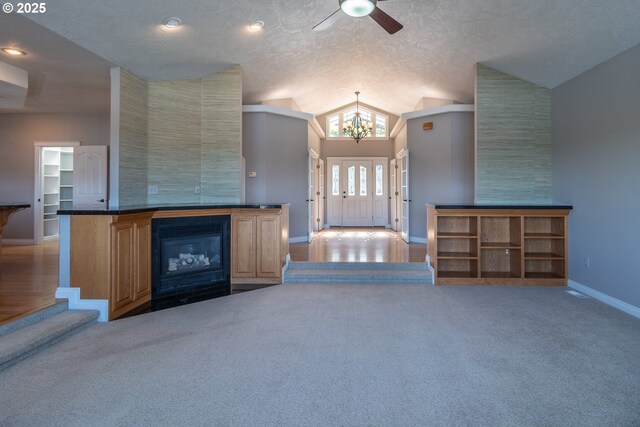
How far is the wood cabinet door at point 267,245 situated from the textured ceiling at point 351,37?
2357 millimetres

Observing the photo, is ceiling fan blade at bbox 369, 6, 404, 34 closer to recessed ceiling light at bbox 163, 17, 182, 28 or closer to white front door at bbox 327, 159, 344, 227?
recessed ceiling light at bbox 163, 17, 182, 28

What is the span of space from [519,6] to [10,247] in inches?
353

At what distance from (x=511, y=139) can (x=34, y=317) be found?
6.15m

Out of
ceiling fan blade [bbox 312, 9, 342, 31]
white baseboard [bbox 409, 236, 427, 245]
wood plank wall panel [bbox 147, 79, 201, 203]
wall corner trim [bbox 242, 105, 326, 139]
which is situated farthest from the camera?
white baseboard [bbox 409, 236, 427, 245]

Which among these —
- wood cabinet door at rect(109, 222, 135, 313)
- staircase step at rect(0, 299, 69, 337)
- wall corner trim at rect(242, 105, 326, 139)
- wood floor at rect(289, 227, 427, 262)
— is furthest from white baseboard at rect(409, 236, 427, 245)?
staircase step at rect(0, 299, 69, 337)

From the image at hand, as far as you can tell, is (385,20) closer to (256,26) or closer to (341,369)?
(256,26)

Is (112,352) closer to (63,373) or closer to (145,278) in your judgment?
(63,373)

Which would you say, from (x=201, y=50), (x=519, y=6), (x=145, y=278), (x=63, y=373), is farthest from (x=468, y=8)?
(x=63, y=373)

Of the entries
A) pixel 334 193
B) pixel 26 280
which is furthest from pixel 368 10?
pixel 334 193

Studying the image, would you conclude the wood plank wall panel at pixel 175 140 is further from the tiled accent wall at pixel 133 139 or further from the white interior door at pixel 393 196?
the white interior door at pixel 393 196

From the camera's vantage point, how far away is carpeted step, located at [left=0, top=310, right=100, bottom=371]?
251 centimetres

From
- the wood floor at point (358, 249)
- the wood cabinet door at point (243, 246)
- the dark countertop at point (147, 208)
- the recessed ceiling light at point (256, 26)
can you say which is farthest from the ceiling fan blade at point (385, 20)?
the wood floor at point (358, 249)

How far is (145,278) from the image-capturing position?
A: 3.98 m

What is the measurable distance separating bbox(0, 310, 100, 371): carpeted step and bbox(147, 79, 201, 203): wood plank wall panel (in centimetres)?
201
